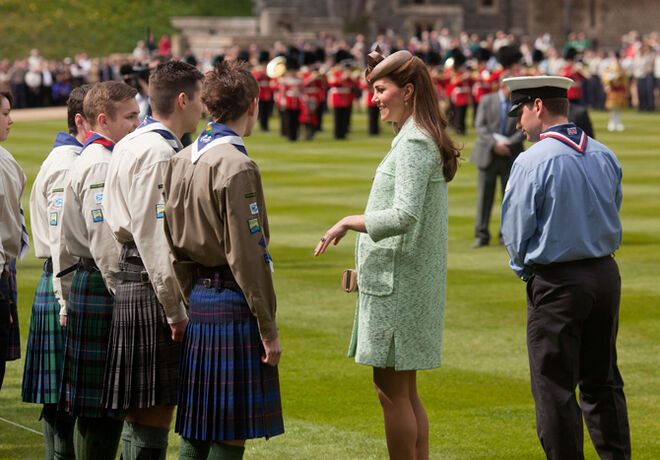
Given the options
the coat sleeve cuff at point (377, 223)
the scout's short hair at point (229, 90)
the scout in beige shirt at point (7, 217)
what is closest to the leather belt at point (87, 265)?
the scout in beige shirt at point (7, 217)

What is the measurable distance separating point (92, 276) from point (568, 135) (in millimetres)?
2313

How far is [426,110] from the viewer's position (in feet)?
21.5

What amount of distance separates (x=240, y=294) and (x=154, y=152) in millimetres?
828

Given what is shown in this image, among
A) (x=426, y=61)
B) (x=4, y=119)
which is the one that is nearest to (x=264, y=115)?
(x=426, y=61)

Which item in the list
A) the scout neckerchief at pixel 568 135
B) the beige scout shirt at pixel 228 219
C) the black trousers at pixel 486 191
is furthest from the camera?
the black trousers at pixel 486 191

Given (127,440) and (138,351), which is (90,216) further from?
(127,440)

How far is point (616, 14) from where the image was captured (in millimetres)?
69938

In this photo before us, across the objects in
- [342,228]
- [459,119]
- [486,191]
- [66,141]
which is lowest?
[459,119]

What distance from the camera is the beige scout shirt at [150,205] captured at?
6500 mm

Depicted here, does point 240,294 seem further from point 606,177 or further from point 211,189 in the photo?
point 606,177

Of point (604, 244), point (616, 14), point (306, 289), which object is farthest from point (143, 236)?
point (616, 14)

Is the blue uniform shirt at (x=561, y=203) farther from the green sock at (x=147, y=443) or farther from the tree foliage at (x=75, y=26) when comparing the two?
the tree foliage at (x=75, y=26)

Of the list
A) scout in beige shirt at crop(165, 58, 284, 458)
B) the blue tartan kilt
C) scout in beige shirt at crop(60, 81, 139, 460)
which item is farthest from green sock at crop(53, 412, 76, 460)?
scout in beige shirt at crop(165, 58, 284, 458)

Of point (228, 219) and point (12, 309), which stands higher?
point (228, 219)
